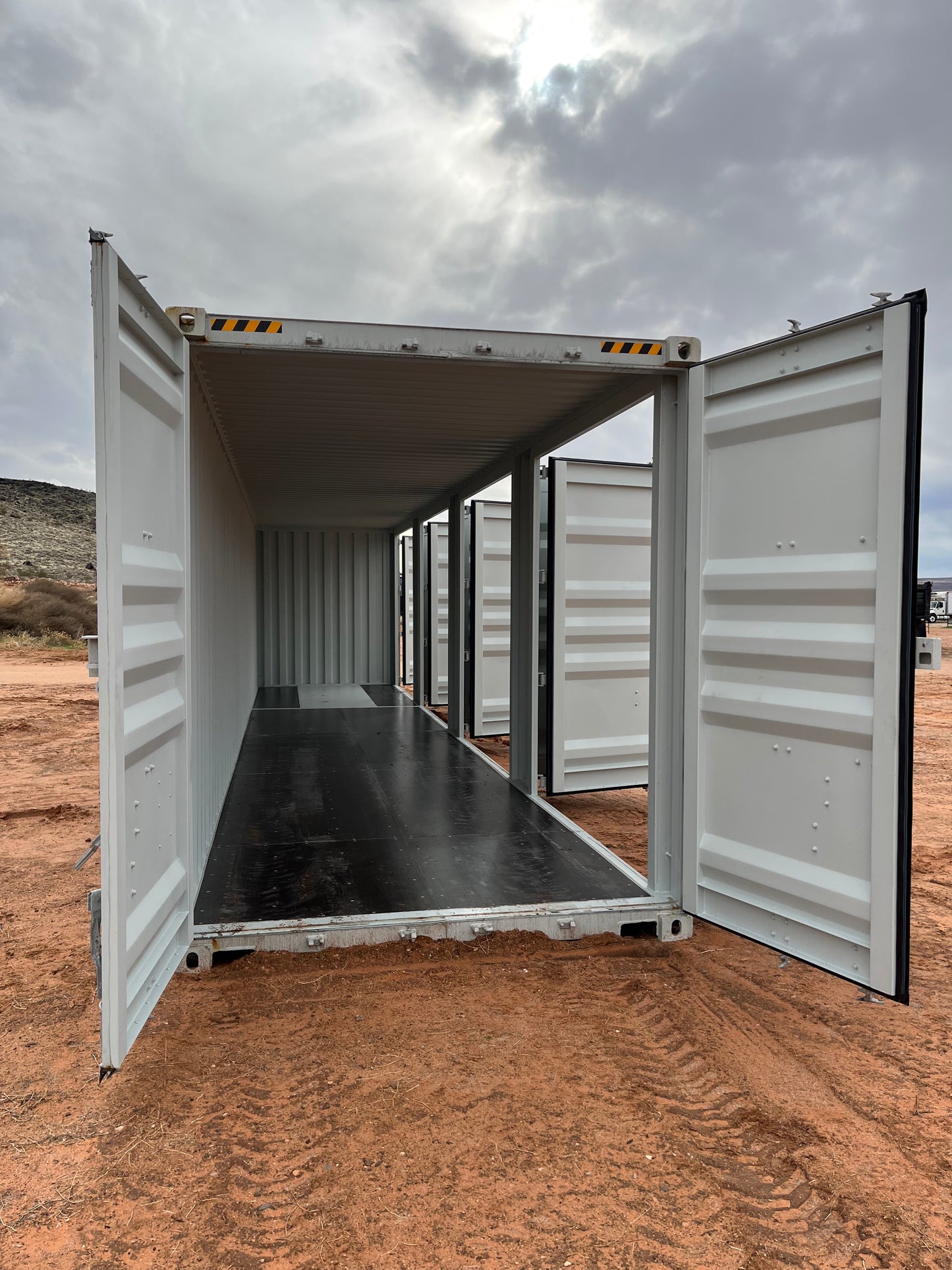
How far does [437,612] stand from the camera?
38.5ft

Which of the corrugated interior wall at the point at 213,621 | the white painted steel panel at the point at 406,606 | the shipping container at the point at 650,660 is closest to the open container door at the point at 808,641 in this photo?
the shipping container at the point at 650,660

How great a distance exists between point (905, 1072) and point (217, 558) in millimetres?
4911

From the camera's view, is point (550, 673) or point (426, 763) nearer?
point (550, 673)

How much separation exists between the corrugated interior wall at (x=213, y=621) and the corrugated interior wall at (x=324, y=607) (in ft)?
15.1

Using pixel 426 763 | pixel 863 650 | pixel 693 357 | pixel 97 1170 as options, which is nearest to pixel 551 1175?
pixel 97 1170

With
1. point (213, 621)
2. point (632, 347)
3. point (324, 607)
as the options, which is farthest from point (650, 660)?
point (324, 607)

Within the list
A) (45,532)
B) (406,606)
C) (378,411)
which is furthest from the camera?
(45,532)

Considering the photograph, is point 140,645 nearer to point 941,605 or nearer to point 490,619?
point 490,619

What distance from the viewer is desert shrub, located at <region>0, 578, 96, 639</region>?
25328mm

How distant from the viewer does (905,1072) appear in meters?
3.00

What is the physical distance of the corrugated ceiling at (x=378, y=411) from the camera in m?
4.13

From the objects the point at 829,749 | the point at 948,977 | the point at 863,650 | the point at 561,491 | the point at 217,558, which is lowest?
the point at 948,977

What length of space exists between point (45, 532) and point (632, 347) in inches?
2033

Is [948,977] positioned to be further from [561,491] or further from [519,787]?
[561,491]
